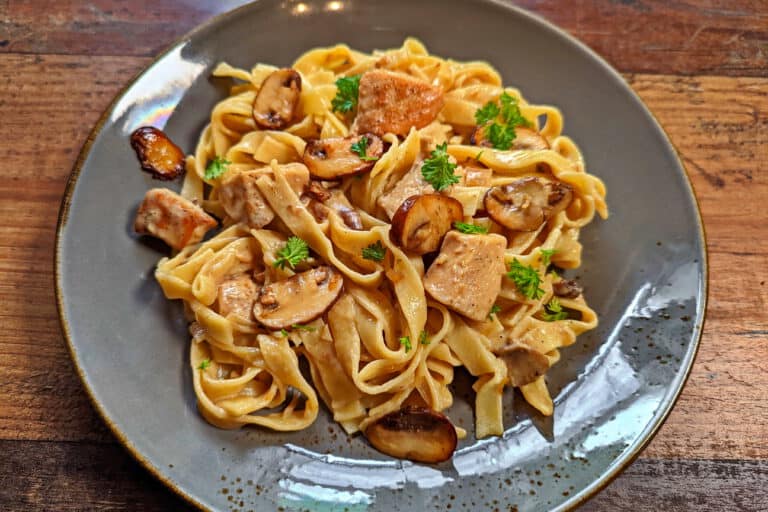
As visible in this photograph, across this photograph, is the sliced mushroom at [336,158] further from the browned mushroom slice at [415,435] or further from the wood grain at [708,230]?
the wood grain at [708,230]

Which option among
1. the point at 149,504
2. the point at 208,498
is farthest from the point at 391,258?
the point at 149,504

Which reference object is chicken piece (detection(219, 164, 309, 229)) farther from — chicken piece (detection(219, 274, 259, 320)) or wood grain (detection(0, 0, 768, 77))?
wood grain (detection(0, 0, 768, 77))

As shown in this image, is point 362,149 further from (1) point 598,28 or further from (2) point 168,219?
(1) point 598,28

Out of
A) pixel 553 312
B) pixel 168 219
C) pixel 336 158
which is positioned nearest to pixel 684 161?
pixel 553 312

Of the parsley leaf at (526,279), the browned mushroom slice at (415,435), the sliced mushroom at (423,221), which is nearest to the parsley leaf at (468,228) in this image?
the sliced mushroom at (423,221)

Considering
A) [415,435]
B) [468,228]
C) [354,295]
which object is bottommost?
[415,435]

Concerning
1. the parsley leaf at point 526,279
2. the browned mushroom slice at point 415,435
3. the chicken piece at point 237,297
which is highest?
the parsley leaf at point 526,279
